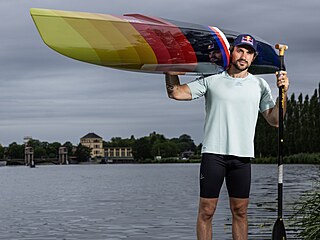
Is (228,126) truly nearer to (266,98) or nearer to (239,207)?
(266,98)

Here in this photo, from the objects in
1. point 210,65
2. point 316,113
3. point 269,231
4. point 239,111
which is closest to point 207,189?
point 239,111

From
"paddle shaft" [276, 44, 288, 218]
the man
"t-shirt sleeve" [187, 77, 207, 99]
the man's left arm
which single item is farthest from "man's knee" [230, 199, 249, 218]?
"t-shirt sleeve" [187, 77, 207, 99]

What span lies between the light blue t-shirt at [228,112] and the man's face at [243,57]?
0.42 feet

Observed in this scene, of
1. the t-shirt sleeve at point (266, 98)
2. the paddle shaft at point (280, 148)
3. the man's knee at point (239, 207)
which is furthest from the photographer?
the paddle shaft at point (280, 148)

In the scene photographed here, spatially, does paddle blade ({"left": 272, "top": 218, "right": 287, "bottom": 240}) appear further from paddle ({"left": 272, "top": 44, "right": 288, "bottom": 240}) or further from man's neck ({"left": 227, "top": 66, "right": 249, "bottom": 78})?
man's neck ({"left": 227, "top": 66, "right": 249, "bottom": 78})

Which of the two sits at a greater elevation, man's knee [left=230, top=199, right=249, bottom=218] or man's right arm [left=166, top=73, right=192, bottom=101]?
man's right arm [left=166, top=73, right=192, bottom=101]

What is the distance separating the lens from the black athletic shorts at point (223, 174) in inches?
286

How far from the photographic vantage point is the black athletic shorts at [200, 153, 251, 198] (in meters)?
7.27

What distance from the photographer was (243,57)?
24.5 feet

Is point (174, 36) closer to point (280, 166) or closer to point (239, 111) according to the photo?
point (239, 111)

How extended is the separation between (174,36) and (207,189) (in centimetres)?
166

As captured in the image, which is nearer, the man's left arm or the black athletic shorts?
the black athletic shorts

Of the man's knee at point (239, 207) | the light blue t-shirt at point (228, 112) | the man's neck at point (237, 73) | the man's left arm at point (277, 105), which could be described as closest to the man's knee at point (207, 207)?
the man's knee at point (239, 207)

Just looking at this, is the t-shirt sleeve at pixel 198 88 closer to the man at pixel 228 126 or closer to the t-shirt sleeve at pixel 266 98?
the man at pixel 228 126
